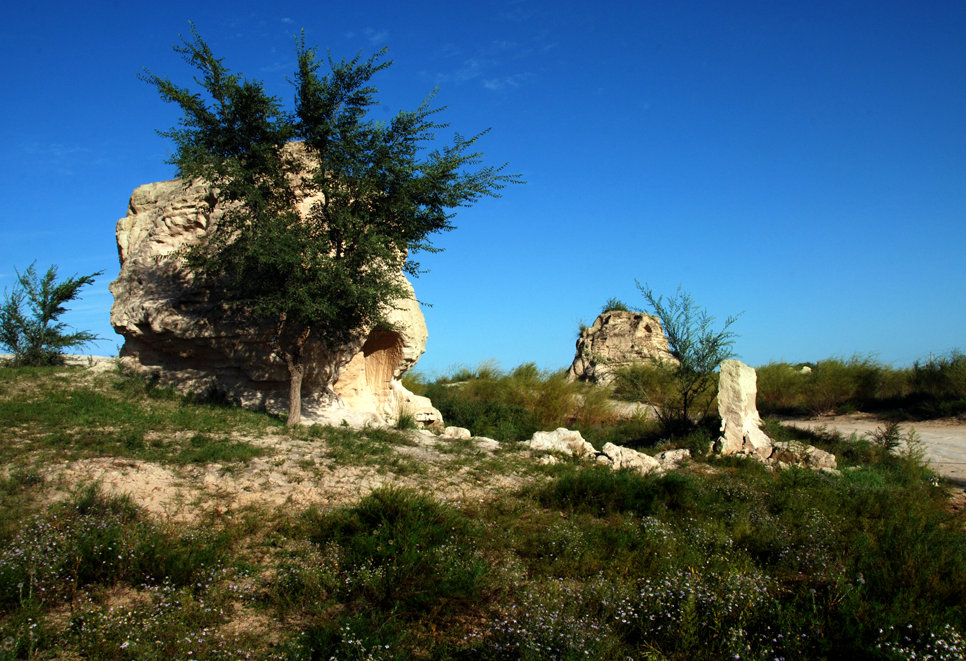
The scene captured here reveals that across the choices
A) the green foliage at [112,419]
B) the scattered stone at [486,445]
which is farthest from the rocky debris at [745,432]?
the green foliage at [112,419]

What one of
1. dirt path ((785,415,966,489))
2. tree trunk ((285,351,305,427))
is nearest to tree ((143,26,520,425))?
tree trunk ((285,351,305,427))

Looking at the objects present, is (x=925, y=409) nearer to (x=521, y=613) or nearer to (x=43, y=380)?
(x=521, y=613)

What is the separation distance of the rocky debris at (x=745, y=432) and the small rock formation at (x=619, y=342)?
520 inches

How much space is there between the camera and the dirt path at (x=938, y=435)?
13.1m

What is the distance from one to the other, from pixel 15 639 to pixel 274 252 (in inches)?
287

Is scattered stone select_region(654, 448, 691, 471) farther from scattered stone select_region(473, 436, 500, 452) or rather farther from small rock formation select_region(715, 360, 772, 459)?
scattered stone select_region(473, 436, 500, 452)

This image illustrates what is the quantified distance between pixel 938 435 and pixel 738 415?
8.53 m

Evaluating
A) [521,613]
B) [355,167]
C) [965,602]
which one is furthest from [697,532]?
[355,167]

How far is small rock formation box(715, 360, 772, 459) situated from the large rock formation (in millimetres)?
7149

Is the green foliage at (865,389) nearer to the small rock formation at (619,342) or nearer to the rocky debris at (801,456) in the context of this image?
the small rock formation at (619,342)

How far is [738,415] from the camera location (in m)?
13.2

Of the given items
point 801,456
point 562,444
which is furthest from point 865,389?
point 562,444

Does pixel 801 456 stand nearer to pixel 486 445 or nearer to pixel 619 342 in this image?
pixel 486 445

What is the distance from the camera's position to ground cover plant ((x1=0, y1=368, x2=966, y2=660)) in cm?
458
